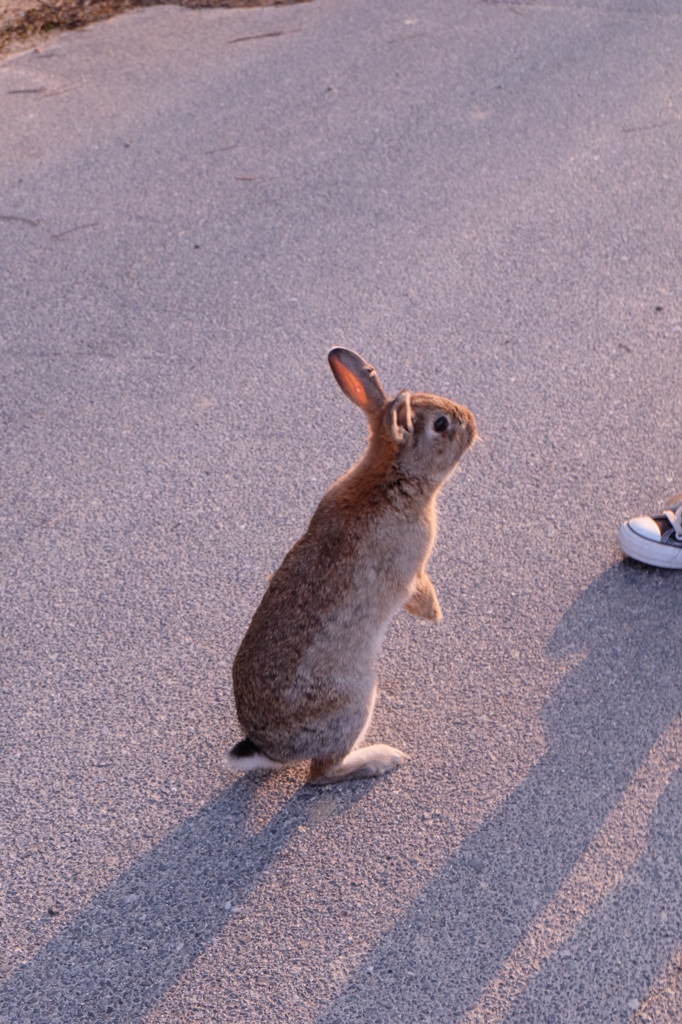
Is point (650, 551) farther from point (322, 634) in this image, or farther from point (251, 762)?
point (251, 762)

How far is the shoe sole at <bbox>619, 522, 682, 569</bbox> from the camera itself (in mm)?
4066

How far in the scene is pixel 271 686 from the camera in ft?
10.6

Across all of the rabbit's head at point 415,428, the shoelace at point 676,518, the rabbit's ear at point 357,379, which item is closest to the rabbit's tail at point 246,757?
the rabbit's head at point 415,428

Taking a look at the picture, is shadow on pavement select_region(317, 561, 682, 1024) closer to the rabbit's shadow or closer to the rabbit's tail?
the rabbit's shadow

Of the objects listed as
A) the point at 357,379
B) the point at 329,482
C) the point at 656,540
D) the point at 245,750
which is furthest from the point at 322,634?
the point at 656,540

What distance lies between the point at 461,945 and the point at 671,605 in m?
1.62

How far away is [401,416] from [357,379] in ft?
0.72

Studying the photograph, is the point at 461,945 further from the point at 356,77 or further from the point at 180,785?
the point at 356,77

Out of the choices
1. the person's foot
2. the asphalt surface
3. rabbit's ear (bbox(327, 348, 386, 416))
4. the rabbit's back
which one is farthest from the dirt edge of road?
the rabbit's back

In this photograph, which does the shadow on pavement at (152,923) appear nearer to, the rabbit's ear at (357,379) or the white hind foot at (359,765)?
the white hind foot at (359,765)

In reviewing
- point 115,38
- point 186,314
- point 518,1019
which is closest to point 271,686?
point 518,1019

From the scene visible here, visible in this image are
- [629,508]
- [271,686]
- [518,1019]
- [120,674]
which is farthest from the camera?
[629,508]

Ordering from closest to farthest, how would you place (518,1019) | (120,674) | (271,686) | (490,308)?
(518,1019)
(271,686)
(120,674)
(490,308)

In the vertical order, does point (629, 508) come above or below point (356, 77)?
below
